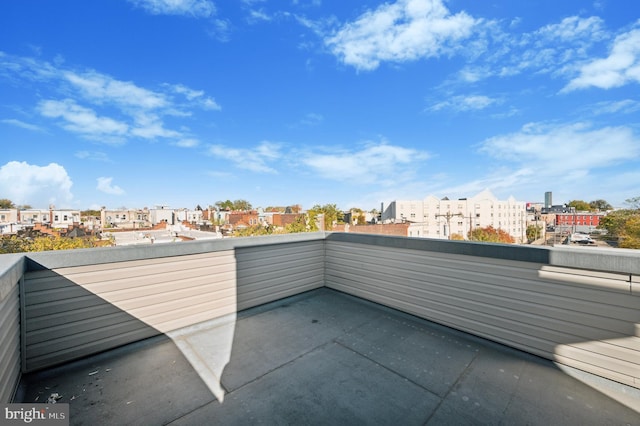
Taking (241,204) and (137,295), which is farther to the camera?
(241,204)

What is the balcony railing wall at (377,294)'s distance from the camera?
2.12 meters

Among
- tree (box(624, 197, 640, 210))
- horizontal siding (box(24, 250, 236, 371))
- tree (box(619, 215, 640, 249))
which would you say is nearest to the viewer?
horizontal siding (box(24, 250, 236, 371))

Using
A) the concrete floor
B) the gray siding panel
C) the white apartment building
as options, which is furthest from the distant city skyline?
the white apartment building

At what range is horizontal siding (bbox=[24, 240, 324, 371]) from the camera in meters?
2.34

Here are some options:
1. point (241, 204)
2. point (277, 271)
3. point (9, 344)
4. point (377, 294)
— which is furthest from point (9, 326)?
point (241, 204)

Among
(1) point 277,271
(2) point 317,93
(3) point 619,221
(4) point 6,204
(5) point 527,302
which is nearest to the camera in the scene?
(5) point 527,302

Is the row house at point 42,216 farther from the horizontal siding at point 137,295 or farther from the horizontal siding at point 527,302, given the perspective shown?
the horizontal siding at point 527,302

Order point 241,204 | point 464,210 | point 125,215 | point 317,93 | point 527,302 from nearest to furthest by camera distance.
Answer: point 527,302 < point 317,93 < point 464,210 < point 125,215 < point 241,204

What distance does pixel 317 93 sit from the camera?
52.6 ft

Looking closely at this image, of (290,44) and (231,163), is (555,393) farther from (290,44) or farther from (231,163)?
(231,163)

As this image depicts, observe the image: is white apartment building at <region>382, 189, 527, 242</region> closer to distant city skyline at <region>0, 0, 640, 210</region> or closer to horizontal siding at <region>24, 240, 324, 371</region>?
distant city skyline at <region>0, 0, 640, 210</region>

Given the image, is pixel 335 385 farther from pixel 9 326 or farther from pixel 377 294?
pixel 9 326

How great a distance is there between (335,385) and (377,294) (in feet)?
6.47

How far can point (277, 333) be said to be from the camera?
3.05 meters
